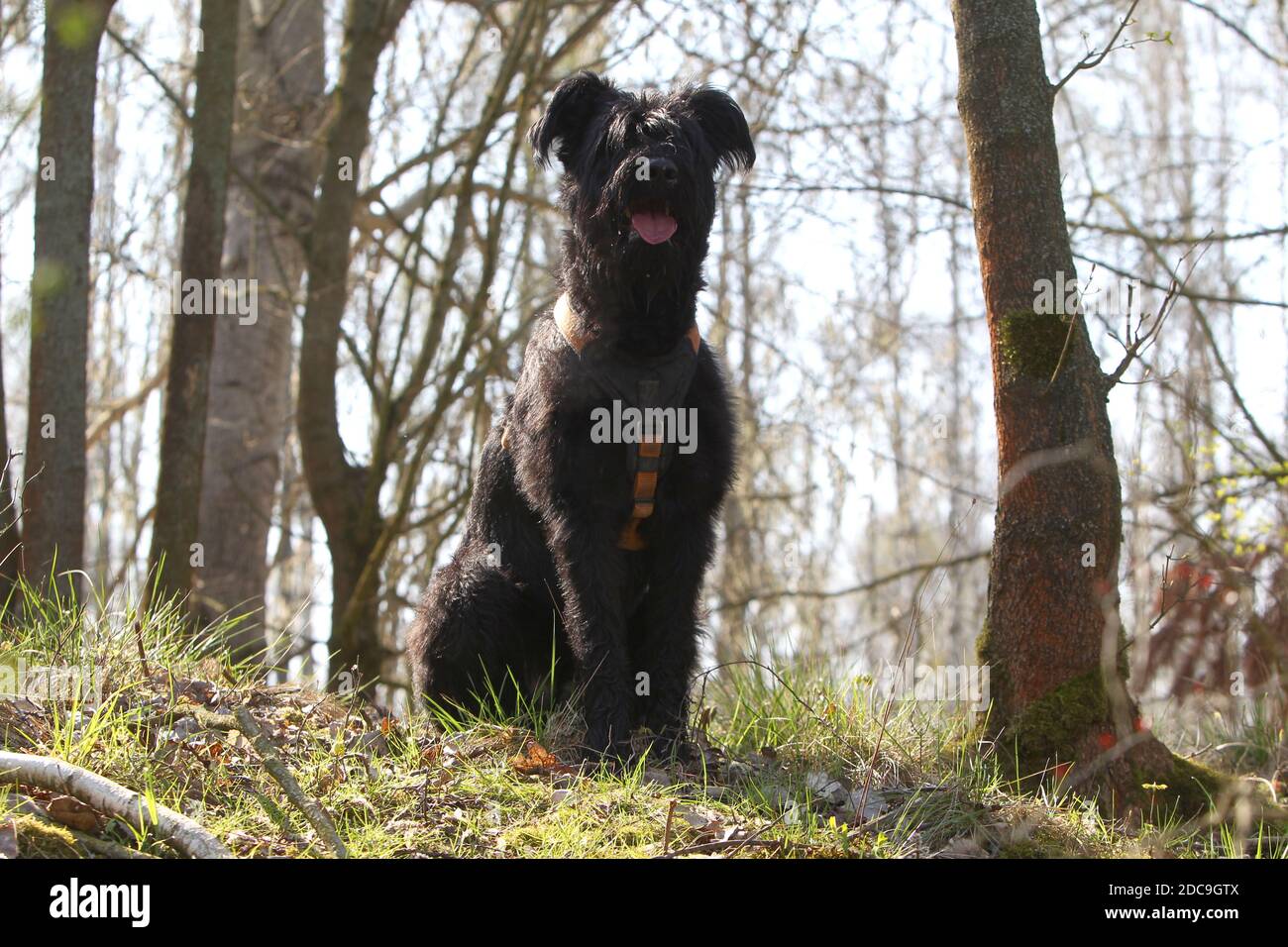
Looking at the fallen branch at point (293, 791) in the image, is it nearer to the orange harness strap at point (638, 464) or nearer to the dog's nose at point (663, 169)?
the orange harness strap at point (638, 464)

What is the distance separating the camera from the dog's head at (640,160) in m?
4.18

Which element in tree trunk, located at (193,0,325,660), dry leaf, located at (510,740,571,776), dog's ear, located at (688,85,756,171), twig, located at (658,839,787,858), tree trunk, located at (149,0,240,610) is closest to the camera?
twig, located at (658,839,787,858)

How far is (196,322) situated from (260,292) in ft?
11.5

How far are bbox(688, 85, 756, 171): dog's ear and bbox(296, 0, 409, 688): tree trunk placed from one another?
4.10 metres

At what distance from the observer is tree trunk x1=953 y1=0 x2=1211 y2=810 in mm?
4047

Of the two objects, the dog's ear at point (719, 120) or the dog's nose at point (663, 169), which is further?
the dog's ear at point (719, 120)

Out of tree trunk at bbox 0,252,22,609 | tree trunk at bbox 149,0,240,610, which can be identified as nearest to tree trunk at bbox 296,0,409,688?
tree trunk at bbox 149,0,240,610

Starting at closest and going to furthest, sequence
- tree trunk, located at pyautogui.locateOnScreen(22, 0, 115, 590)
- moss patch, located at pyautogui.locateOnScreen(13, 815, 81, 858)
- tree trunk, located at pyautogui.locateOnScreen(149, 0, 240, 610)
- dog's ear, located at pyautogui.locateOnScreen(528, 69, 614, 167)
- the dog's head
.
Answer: moss patch, located at pyautogui.locateOnScreen(13, 815, 81, 858), the dog's head, dog's ear, located at pyautogui.locateOnScreen(528, 69, 614, 167), tree trunk, located at pyautogui.locateOnScreen(22, 0, 115, 590), tree trunk, located at pyautogui.locateOnScreen(149, 0, 240, 610)

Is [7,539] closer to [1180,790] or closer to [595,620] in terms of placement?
[595,620]

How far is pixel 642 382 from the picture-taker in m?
4.28

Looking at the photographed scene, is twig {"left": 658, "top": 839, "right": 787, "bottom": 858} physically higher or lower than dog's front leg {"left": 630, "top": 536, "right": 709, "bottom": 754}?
lower

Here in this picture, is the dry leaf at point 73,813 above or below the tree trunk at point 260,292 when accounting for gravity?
below

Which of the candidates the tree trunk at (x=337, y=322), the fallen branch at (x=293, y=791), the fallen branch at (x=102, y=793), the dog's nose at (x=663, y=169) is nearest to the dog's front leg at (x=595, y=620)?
the fallen branch at (x=293, y=791)

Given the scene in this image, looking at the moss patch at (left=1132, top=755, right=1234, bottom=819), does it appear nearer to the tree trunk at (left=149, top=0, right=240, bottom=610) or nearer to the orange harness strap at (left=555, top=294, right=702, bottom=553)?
the orange harness strap at (left=555, top=294, right=702, bottom=553)
